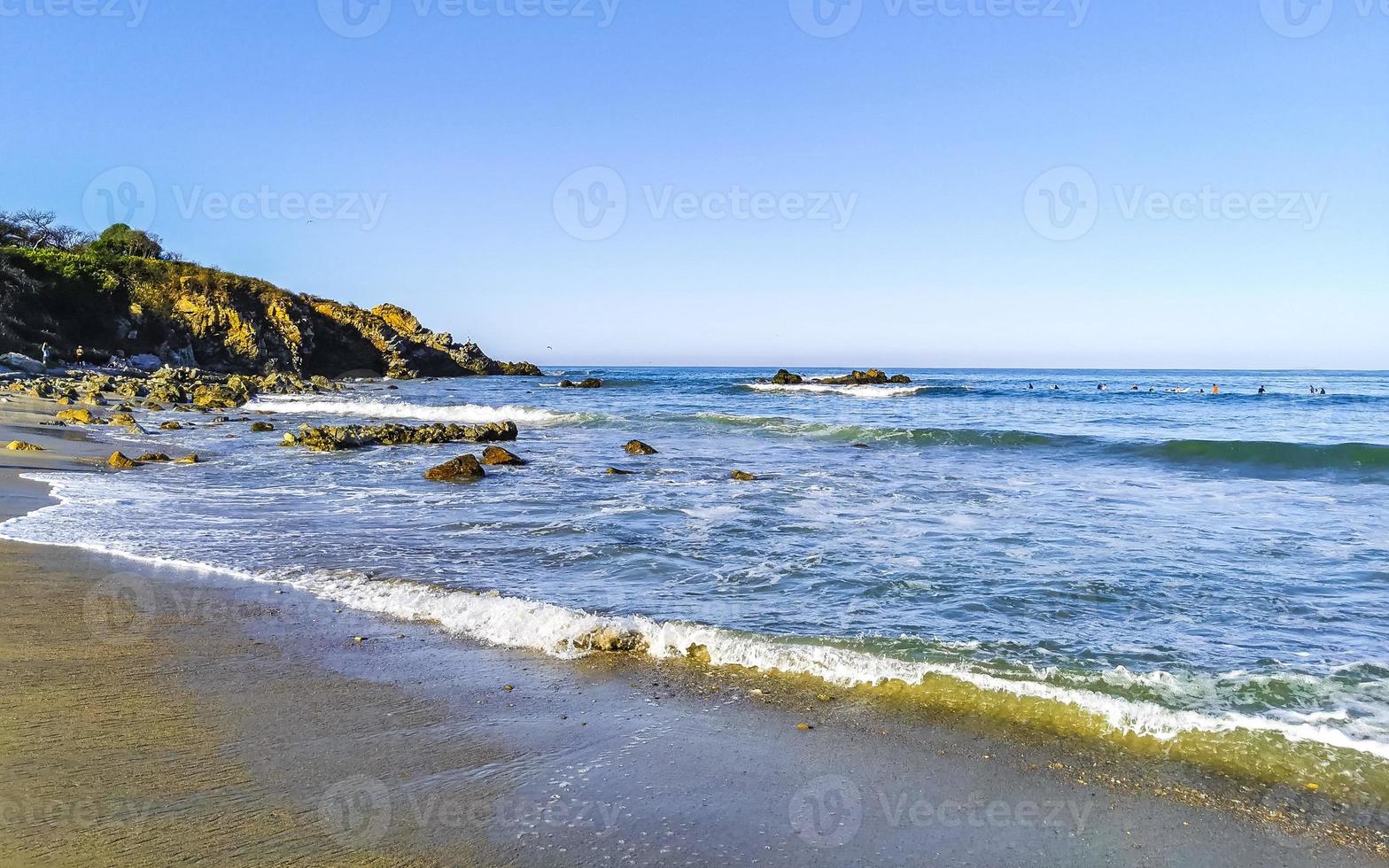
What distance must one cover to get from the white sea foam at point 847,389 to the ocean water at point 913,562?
98.4ft

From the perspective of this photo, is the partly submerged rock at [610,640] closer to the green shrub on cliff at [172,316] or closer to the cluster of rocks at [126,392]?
the cluster of rocks at [126,392]

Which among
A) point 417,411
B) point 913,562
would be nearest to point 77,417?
point 417,411

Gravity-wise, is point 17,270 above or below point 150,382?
above

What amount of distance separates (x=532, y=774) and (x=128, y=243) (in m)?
73.7

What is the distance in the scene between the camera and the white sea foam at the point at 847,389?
49.0 meters

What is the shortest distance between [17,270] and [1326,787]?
187 ft

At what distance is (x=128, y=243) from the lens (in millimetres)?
62125

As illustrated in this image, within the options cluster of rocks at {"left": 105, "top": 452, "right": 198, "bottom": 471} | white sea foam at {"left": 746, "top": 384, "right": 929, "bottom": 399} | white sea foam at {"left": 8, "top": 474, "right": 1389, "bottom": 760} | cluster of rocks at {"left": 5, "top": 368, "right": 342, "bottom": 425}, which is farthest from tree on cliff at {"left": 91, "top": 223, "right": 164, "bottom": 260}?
white sea foam at {"left": 8, "top": 474, "right": 1389, "bottom": 760}

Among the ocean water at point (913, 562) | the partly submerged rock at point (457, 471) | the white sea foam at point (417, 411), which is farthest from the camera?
the white sea foam at point (417, 411)

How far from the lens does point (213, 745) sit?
387cm

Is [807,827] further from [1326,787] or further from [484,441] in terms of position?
[484,441]

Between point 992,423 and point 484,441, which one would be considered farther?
point 992,423

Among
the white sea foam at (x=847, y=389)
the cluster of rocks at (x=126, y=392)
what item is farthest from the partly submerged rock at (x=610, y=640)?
the white sea foam at (x=847, y=389)

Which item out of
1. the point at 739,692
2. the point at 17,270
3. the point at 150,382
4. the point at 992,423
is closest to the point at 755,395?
the point at 992,423
